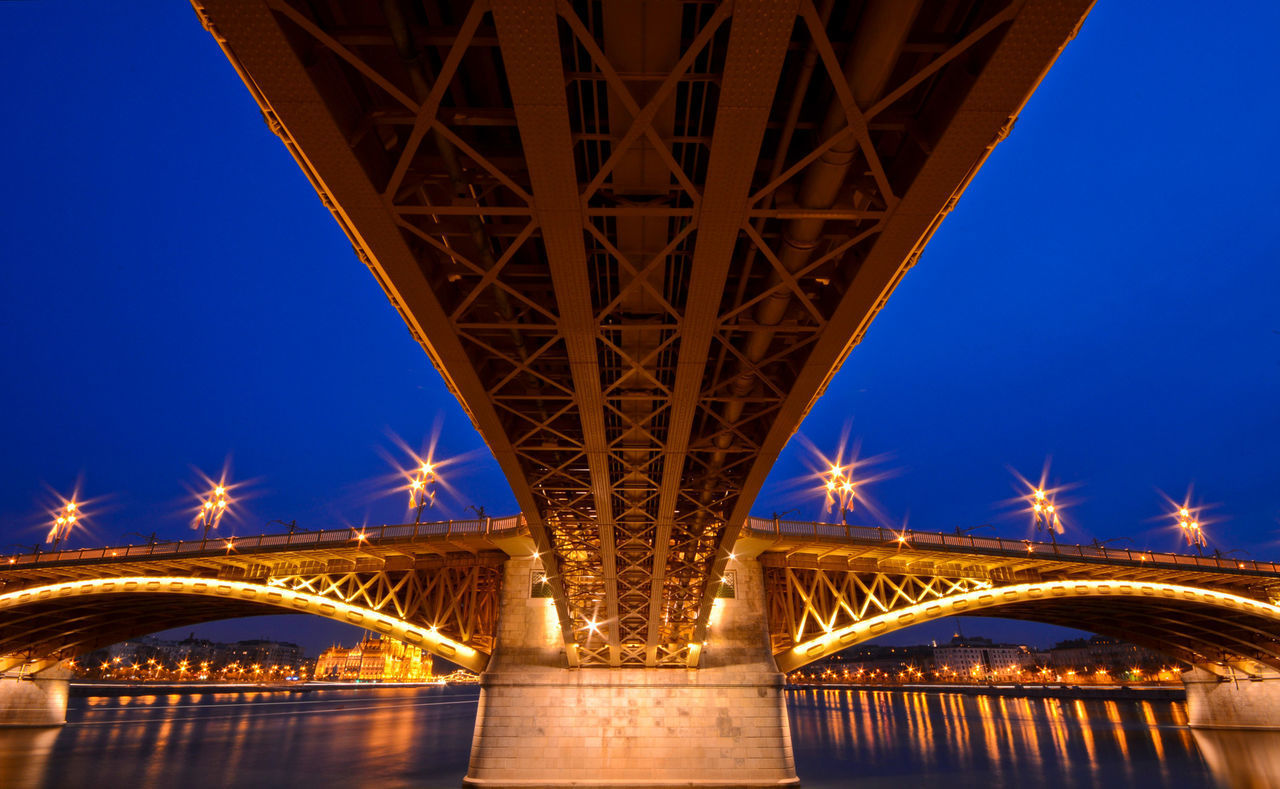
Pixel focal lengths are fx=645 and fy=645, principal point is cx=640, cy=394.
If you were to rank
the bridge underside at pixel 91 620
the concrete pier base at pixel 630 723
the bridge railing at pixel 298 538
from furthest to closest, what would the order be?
the bridge underside at pixel 91 620, the bridge railing at pixel 298 538, the concrete pier base at pixel 630 723

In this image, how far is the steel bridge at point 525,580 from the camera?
3120 cm

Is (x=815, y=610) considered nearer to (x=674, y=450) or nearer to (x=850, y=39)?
(x=674, y=450)

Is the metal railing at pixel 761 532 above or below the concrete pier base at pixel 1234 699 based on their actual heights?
above

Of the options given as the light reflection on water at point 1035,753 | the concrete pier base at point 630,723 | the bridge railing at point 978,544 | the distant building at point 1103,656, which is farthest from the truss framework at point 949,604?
the distant building at point 1103,656

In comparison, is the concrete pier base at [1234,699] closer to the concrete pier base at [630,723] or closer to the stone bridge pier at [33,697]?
the concrete pier base at [630,723]

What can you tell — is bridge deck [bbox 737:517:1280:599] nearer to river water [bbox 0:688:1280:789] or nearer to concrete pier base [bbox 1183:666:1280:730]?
river water [bbox 0:688:1280:789]

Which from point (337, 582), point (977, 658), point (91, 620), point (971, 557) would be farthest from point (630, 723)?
point (977, 658)

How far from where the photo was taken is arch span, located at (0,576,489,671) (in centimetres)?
3173

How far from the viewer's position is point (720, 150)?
20.0 ft

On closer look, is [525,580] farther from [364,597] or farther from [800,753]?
[800,753]

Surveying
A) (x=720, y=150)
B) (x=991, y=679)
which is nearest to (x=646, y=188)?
(x=720, y=150)

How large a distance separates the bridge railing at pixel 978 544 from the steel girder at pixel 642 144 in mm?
→ 20430

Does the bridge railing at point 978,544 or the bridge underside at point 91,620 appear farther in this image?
the bridge underside at point 91,620

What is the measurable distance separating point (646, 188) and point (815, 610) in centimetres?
2922
